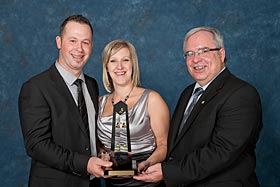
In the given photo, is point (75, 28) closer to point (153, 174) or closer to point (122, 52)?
point (122, 52)

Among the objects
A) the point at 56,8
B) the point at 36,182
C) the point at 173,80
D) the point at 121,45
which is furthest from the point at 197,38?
the point at 56,8

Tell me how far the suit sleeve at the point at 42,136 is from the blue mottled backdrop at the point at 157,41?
181cm

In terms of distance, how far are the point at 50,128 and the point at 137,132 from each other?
0.60 m

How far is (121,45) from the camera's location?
3078 millimetres

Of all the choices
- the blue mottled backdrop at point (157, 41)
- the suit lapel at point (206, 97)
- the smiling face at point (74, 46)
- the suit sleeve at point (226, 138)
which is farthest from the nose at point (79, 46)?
the blue mottled backdrop at point (157, 41)

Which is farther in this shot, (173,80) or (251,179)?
(173,80)

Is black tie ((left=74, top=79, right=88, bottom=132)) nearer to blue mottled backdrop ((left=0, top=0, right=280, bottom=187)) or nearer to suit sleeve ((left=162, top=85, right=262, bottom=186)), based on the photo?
→ suit sleeve ((left=162, top=85, right=262, bottom=186))

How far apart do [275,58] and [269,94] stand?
375mm

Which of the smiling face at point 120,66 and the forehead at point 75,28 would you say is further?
the smiling face at point 120,66

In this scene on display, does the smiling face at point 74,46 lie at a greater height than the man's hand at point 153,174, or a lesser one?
greater

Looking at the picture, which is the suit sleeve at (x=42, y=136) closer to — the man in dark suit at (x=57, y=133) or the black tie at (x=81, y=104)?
the man in dark suit at (x=57, y=133)

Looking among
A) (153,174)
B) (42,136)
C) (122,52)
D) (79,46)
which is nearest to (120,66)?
(122,52)

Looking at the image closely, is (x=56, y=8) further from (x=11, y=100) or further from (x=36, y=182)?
(x=36, y=182)

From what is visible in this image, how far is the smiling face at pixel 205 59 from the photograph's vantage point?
271 cm
